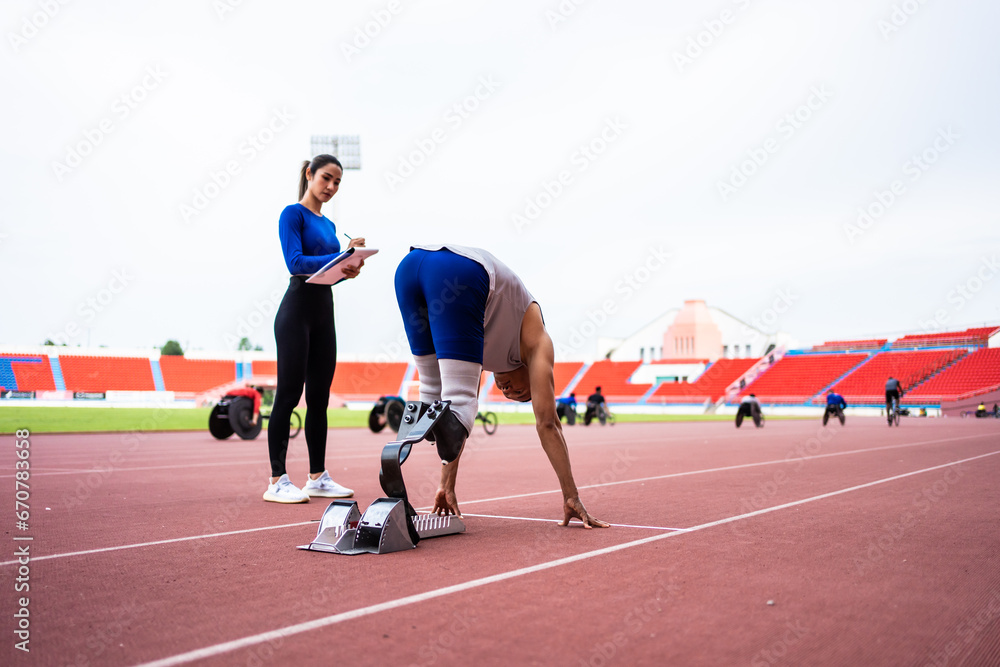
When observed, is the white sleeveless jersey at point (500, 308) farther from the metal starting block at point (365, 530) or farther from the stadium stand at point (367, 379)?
the stadium stand at point (367, 379)

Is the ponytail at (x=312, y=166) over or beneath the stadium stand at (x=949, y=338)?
beneath

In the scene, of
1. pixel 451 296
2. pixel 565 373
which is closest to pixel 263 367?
pixel 565 373

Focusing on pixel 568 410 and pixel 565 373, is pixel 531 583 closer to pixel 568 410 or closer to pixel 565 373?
pixel 568 410

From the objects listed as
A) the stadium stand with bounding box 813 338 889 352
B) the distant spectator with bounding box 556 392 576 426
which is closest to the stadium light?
the distant spectator with bounding box 556 392 576 426

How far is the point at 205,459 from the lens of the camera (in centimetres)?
966

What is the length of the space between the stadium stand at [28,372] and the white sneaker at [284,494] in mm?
56684

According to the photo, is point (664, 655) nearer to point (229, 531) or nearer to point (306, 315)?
point (229, 531)

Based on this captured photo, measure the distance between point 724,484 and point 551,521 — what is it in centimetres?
270

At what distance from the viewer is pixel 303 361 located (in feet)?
17.5

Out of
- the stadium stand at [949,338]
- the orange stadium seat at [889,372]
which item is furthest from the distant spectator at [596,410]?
the stadium stand at [949,338]

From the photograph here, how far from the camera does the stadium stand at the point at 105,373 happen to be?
55169 millimetres

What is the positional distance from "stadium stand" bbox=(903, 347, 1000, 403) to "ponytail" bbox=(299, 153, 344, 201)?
139ft

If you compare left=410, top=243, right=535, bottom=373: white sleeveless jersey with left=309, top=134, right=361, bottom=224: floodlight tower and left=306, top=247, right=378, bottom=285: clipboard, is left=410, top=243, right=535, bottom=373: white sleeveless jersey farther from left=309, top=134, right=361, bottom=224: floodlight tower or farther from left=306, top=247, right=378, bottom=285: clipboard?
left=309, top=134, right=361, bottom=224: floodlight tower

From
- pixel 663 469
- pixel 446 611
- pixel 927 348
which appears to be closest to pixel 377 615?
pixel 446 611
